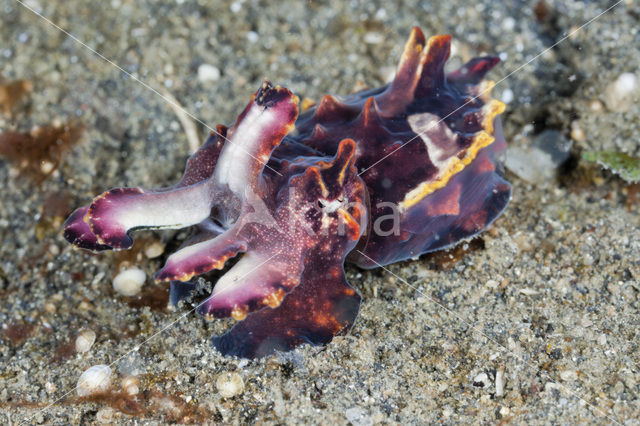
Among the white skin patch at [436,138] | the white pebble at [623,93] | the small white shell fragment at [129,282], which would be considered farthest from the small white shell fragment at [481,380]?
the white pebble at [623,93]

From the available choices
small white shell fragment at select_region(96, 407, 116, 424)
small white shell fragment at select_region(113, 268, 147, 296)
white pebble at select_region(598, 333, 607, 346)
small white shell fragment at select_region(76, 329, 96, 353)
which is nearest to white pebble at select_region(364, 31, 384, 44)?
small white shell fragment at select_region(113, 268, 147, 296)

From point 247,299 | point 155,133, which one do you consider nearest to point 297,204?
point 247,299

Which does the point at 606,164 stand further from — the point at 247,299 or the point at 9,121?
the point at 9,121

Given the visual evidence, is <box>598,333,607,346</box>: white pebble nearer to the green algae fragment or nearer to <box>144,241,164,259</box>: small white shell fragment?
the green algae fragment

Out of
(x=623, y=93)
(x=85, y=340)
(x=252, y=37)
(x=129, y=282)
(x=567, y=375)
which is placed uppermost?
(x=623, y=93)

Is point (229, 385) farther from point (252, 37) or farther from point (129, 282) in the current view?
point (252, 37)

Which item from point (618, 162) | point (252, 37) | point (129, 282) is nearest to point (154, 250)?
point (129, 282)

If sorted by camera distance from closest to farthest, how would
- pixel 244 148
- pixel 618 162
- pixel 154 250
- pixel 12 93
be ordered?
pixel 244 148 → pixel 154 250 → pixel 618 162 → pixel 12 93
